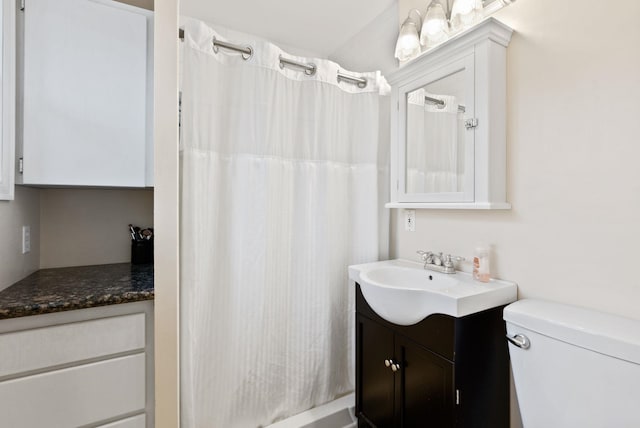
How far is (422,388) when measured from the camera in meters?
1.16

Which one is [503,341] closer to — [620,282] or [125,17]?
[620,282]

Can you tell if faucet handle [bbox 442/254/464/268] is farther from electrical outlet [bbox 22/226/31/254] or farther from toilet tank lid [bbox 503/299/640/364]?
electrical outlet [bbox 22/226/31/254]

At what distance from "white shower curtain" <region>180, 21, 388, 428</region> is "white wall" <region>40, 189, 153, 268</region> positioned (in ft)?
1.69

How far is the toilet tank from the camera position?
77 centimetres

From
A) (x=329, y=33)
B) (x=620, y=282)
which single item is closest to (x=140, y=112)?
(x=329, y=33)

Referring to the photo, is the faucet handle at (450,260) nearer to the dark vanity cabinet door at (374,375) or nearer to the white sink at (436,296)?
the white sink at (436,296)

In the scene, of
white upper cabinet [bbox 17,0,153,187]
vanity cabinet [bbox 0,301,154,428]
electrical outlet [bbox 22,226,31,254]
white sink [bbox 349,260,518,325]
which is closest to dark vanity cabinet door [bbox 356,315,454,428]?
white sink [bbox 349,260,518,325]

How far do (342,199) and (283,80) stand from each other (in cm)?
73

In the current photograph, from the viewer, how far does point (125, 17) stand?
1.31m

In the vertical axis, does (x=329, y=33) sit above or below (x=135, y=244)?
above

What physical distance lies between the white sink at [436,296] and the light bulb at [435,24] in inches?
45.3

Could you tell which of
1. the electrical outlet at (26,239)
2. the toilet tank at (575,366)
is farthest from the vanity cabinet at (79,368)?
the toilet tank at (575,366)

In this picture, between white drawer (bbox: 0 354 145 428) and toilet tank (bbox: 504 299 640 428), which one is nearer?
toilet tank (bbox: 504 299 640 428)

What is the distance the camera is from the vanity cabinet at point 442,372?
1.05 metres
